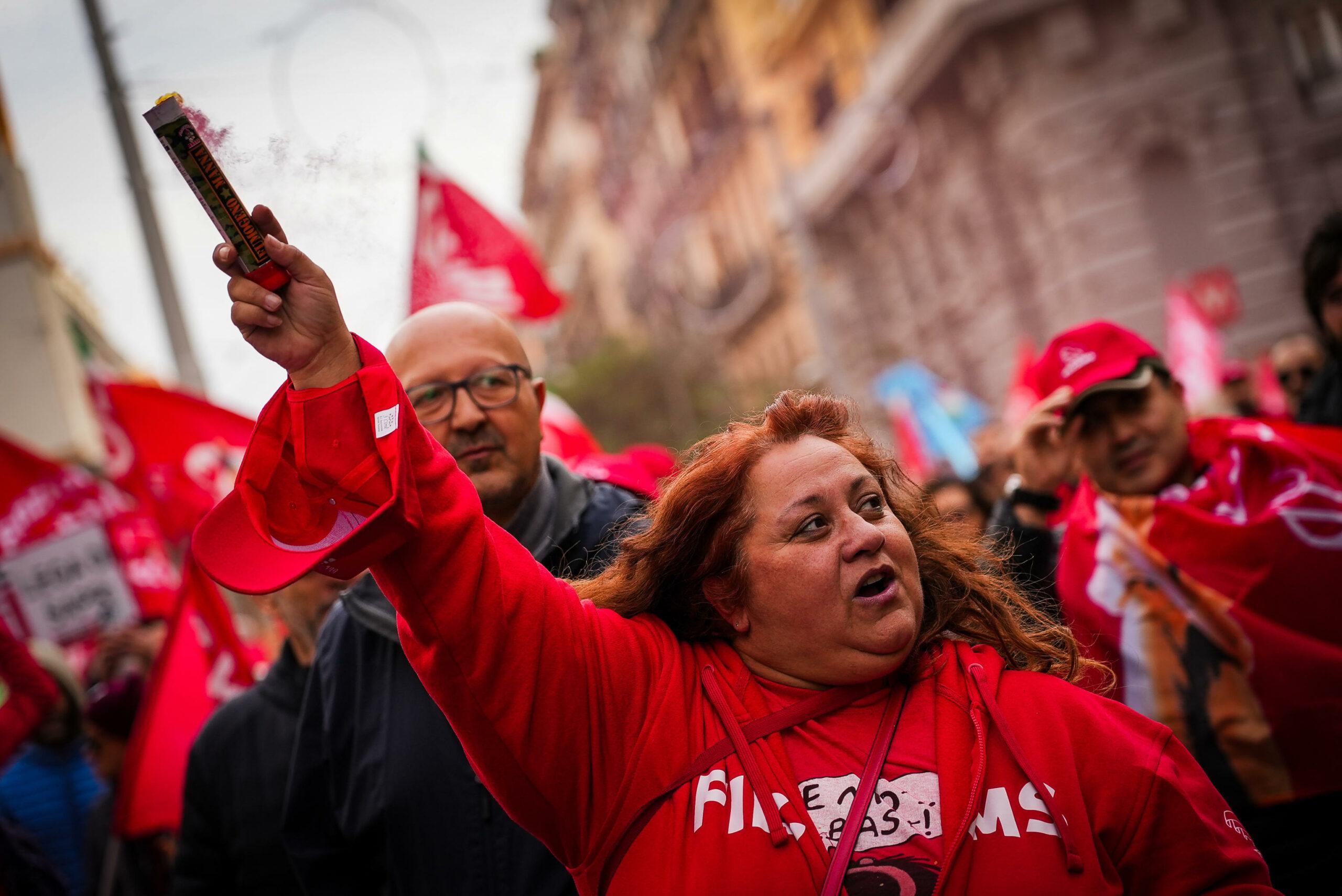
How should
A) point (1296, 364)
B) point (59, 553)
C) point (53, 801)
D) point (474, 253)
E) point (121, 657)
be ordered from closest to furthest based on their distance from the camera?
point (53, 801) → point (121, 657) → point (1296, 364) → point (59, 553) → point (474, 253)

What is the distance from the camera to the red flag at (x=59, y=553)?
6.65m

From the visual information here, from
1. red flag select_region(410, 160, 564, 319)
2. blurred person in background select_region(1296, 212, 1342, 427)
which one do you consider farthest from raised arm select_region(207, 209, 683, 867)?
red flag select_region(410, 160, 564, 319)

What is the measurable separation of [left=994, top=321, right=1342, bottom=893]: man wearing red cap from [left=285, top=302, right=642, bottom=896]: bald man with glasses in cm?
111

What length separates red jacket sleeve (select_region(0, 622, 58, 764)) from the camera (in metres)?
4.12

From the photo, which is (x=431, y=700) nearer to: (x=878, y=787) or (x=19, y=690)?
(x=878, y=787)

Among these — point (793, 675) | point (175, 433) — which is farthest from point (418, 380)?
point (175, 433)

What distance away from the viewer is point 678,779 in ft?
5.90

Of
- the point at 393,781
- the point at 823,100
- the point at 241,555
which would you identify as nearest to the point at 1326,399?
the point at 393,781

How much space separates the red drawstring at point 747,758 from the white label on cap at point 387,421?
0.68 m

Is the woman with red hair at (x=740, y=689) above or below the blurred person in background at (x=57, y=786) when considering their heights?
above

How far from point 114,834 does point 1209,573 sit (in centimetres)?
362

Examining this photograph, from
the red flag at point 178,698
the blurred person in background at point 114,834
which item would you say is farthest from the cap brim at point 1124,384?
the blurred person in background at point 114,834

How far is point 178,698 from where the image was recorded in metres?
4.35

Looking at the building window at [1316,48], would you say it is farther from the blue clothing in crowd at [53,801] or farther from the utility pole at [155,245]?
the blue clothing in crowd at [53,801]
